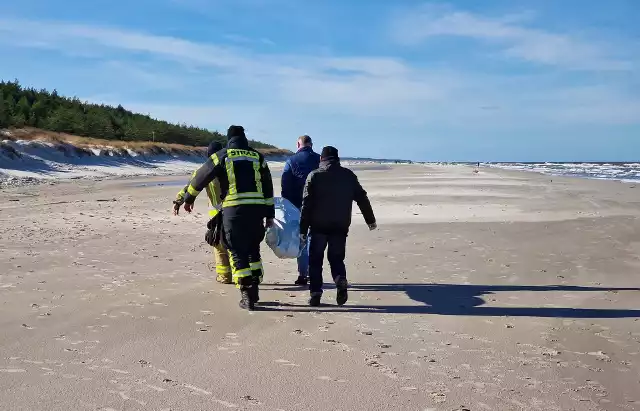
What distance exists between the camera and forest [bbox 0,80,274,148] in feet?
148

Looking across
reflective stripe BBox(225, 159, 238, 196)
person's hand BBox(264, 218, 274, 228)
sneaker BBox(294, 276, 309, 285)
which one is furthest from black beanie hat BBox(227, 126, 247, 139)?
sneaker BBox(294, 276, 309, 285)

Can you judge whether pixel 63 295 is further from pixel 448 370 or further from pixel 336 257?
pixel 448 370

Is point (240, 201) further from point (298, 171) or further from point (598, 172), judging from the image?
point (598, 172)

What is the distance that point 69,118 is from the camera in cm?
5050


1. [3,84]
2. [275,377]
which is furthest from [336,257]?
[3,84]

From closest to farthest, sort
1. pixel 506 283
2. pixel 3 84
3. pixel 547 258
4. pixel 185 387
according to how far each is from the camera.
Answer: pixel 185 387 → pixel 506 283 → pixel 547 258 → pixel 3 84

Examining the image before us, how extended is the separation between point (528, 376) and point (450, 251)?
619 centimetres

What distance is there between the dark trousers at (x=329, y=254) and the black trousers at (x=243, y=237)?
0.59 meters

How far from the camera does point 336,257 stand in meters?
6.97

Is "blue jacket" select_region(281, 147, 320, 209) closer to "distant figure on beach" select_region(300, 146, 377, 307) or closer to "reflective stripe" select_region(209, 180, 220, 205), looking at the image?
"reflective stripe" select_region(209, 180, 220, 205)

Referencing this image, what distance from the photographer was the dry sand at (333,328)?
13.5ft

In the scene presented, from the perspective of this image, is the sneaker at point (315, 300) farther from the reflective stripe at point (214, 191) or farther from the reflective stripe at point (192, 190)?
the reflective stripe at point (214, 191)

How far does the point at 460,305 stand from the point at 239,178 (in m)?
2.71

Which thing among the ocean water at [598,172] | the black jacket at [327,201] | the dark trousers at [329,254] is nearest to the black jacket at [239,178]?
the black jacket at [327,201]
